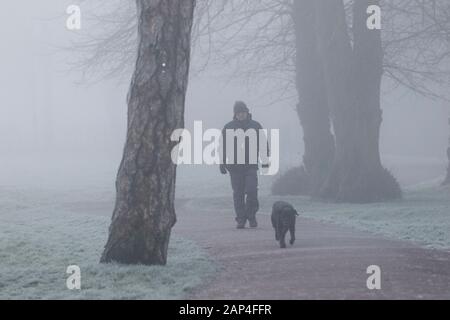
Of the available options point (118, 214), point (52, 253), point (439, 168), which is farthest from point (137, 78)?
point (439, 168)

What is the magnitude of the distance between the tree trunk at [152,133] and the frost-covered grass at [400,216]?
14.7 feet

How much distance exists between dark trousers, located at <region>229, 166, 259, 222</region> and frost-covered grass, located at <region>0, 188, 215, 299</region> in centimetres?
142

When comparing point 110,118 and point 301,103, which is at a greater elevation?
Answer: point 110,118

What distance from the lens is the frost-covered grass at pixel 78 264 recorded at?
7680mm

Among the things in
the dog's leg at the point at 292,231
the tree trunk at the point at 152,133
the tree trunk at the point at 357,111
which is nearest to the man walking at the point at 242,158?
the dog's leg at the point at 292,231

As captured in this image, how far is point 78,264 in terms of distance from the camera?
934cm

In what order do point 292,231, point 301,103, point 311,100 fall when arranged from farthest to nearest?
1. point 301,103
2. point 311,100
3. point 292,231

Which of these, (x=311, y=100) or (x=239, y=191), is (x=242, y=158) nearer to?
(x=239, y=191)

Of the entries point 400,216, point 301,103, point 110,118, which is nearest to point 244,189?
point 400,216

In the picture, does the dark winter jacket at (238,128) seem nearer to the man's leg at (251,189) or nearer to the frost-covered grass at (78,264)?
the man's leg at (251,189)

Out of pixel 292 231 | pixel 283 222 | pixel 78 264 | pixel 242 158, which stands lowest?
pixel 78 264

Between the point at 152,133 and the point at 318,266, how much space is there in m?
2.49

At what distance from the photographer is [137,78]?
29.1 ft
